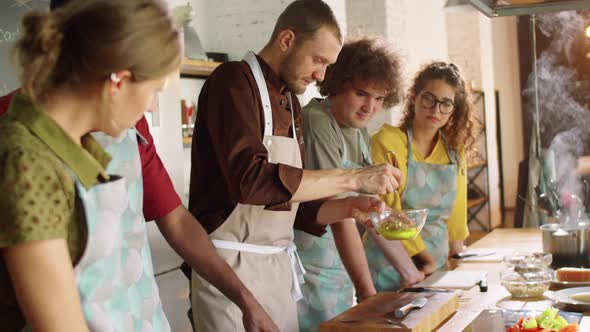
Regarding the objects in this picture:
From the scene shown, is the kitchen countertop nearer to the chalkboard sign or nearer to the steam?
the chalkboard sign

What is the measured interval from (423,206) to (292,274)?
1.14 metres

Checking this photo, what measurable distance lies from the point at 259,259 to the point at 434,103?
1397 mm

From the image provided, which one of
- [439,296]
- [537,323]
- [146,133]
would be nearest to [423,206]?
[439,296]

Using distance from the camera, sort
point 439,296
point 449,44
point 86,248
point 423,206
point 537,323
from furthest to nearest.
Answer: point 449,44, point 423,206, point 439,296, point 537,323, point 86,248

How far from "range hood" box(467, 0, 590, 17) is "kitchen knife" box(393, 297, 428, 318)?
130cm

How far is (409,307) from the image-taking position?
7.17 ft

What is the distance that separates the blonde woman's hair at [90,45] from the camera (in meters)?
1.17

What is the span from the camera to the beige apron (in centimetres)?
225

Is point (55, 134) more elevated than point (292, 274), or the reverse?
point (55, 134)

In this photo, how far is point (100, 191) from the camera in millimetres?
1322

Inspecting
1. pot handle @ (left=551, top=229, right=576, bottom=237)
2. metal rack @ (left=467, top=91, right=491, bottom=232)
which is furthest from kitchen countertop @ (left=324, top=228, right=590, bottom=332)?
metal rack @ (left=467, top=91, right=491, bottom=232)

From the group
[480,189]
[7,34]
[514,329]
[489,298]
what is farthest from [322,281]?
[480,189]

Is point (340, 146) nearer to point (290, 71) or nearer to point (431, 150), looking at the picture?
point (290, 71)

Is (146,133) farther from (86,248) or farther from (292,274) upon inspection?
(292,274)
